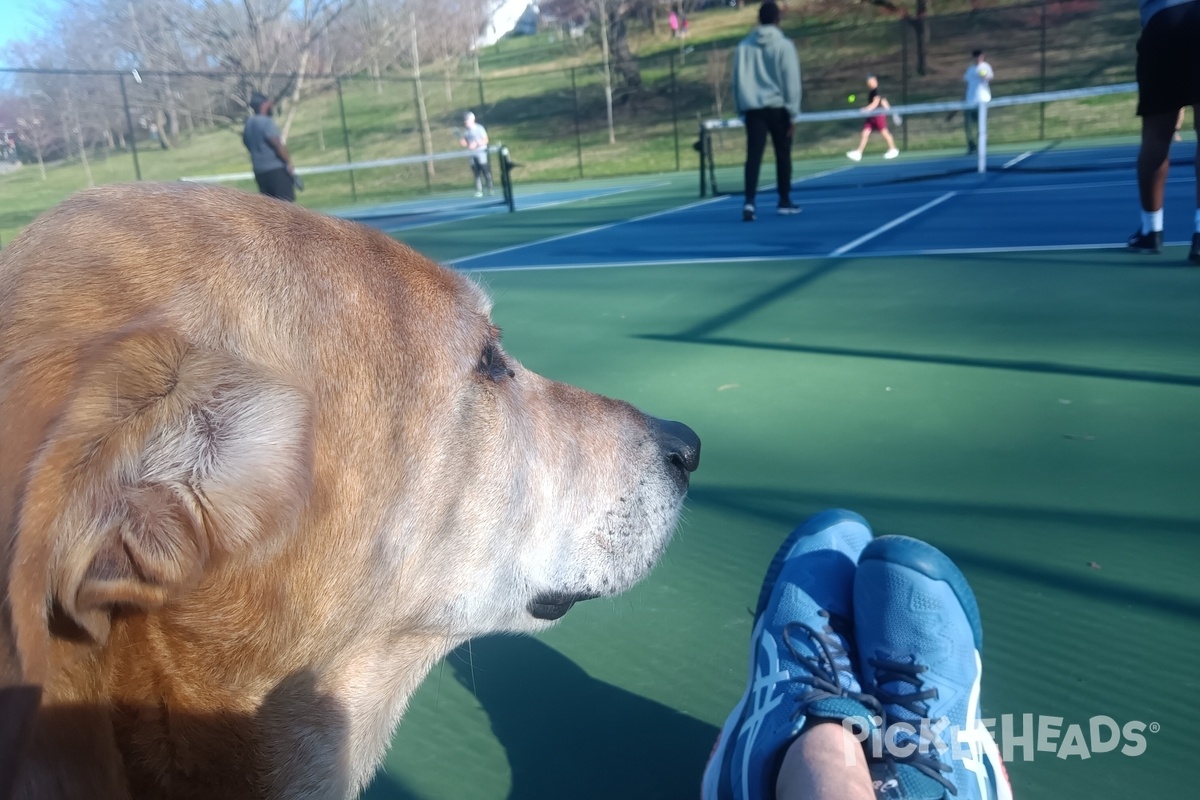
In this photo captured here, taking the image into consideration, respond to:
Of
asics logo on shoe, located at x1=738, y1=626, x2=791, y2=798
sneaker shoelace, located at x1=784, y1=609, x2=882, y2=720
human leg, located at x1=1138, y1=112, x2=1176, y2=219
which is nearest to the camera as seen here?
asics logo on shoe, located at x1=738, y1=626, x2=791, y2=798

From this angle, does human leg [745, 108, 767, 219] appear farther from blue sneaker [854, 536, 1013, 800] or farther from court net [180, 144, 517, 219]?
court net [180, 144, 517, 219]

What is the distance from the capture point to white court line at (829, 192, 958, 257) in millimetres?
7570

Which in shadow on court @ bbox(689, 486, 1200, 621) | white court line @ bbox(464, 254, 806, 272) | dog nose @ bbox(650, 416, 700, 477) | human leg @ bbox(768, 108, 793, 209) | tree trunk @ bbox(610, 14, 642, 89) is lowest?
shadow on court @ bbox(689, 486, 1200, 621)

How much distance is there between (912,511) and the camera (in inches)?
112

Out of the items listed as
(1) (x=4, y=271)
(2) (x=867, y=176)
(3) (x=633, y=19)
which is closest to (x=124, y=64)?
(2) (x=867, y=176)

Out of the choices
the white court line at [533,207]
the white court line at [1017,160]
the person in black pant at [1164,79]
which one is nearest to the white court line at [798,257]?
the person in black pant at [1164,79]

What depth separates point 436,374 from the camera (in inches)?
59.9

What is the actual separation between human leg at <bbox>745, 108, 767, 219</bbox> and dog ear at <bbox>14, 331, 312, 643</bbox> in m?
9.39

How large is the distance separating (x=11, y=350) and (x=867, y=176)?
53.1 feet

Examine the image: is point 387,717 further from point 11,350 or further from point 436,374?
point 11,350

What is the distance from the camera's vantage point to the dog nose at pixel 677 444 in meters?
1.88

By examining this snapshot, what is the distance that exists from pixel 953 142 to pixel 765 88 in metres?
15.7

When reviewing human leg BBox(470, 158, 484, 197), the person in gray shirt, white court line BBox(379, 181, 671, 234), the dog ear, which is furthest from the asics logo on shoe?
human leg BBox(470, 158, 484, 197)

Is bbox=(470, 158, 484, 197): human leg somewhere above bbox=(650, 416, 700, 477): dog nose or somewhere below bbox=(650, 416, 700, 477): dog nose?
above
